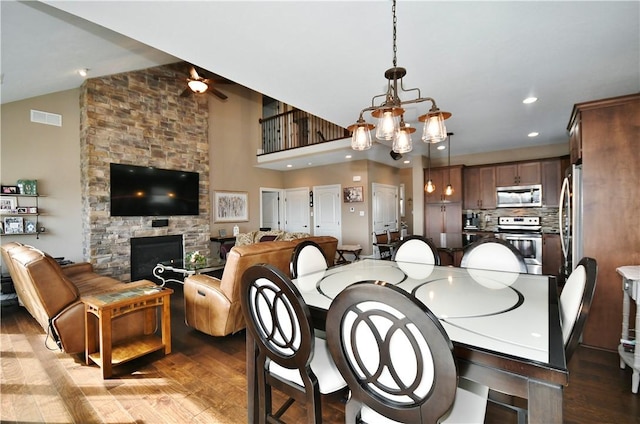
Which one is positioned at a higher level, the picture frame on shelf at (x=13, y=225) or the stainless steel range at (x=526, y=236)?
the picture frame on shelf at (x=13, y=225)

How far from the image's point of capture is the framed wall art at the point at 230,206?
6.59 meters

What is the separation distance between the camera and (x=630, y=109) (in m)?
2.57

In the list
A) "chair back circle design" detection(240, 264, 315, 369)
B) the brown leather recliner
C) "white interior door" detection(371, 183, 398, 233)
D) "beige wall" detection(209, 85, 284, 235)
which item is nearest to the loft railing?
"beige wall" detection(209, 85, 284, 235)

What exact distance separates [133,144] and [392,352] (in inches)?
230

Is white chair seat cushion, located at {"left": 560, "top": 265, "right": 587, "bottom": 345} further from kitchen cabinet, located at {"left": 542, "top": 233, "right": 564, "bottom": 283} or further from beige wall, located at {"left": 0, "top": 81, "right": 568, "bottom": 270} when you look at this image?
beige wall, located at {"left": 0, "top": 81, "right": 568, "bottom": 270}

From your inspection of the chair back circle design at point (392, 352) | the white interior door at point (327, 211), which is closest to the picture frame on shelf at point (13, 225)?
the chair back circle design at point (392, 352)

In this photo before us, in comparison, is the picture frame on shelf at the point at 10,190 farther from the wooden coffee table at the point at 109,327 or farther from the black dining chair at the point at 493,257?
the black dining chair at the point at 493,257

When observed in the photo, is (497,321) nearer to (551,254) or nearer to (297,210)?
(551,254)

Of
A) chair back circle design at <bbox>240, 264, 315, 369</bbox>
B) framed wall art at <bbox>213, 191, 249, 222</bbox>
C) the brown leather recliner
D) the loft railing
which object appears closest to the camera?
chair back circle design at <bbox>240, 264, 315, 369</bbox>

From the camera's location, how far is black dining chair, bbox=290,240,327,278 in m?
2.35

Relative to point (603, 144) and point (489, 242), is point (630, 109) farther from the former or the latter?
point (489, 242)

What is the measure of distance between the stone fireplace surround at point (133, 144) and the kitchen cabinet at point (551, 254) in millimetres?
6741

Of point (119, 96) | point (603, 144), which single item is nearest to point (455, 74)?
point (603, 144)

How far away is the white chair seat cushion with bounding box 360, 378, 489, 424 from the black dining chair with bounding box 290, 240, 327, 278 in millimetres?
1238
